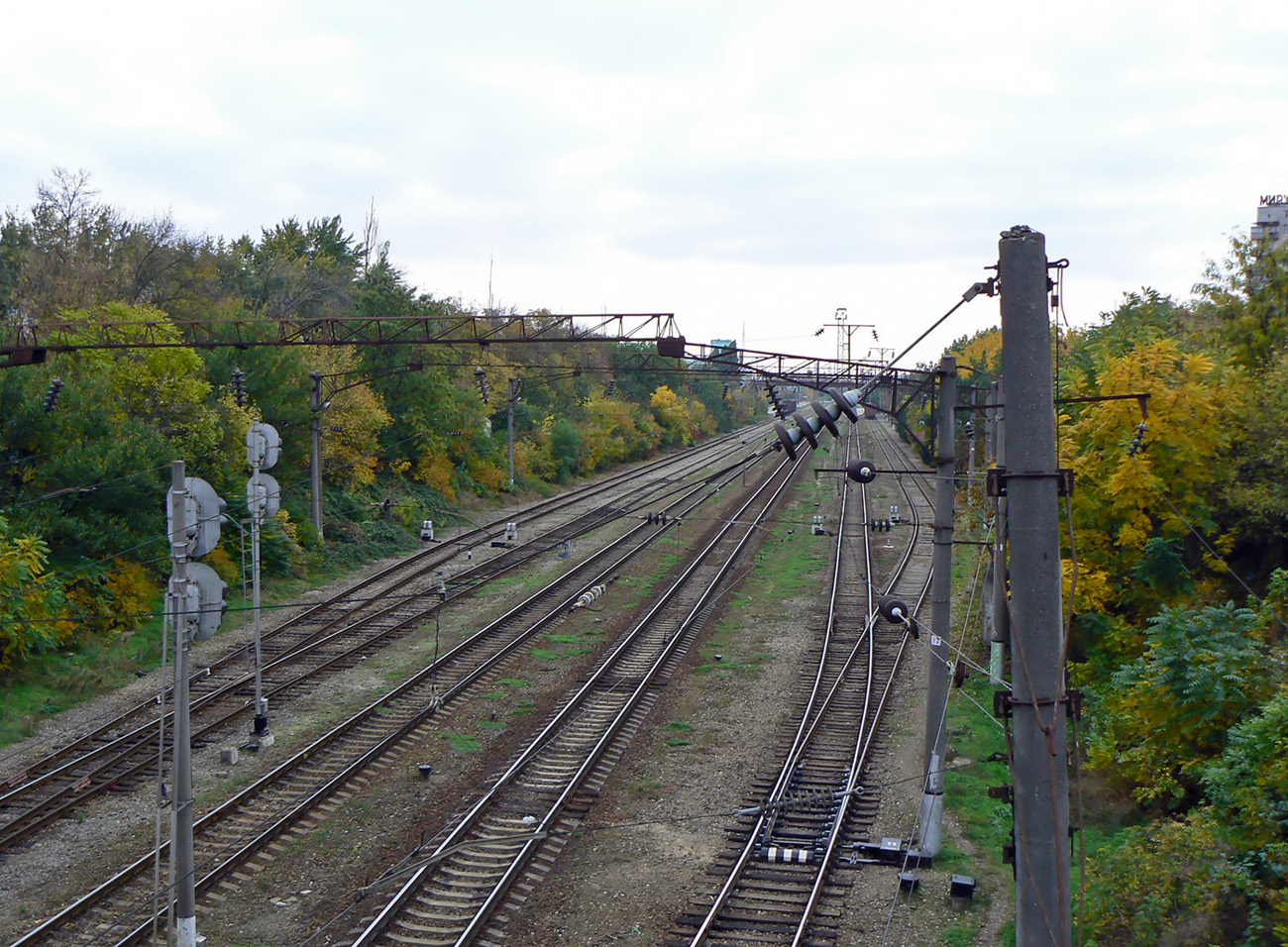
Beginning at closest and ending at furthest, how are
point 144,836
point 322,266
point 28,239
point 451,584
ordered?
1. point 144,836
2. point 451,584
3. point 28,239
4. point 322,266

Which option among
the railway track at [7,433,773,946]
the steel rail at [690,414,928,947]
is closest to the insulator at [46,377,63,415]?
the railway track at [7,433,773,946]

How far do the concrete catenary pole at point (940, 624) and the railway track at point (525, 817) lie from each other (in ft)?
15.1

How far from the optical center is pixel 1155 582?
18531 mm

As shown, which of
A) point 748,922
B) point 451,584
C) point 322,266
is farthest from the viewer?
point 322,266

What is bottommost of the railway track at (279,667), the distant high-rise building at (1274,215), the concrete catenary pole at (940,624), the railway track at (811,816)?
the railway track at (811,816)

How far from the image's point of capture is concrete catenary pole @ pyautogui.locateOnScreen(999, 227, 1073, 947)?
5836mm

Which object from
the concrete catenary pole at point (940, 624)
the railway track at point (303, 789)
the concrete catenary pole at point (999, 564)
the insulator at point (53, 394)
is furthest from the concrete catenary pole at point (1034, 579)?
the insulator at point (53, 394)

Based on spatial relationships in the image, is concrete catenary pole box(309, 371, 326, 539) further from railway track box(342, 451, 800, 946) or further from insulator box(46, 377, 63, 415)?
railway track box(342, 451, 800, 946)

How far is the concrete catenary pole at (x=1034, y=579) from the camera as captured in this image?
5836 mm

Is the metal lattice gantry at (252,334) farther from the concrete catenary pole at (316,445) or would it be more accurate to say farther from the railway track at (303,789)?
the railway track at (303,789)

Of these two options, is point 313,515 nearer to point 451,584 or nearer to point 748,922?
point 451,584

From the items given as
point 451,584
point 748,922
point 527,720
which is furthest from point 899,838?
point 451,584

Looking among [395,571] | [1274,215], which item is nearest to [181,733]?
[395,571]

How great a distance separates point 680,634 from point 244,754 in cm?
1017
